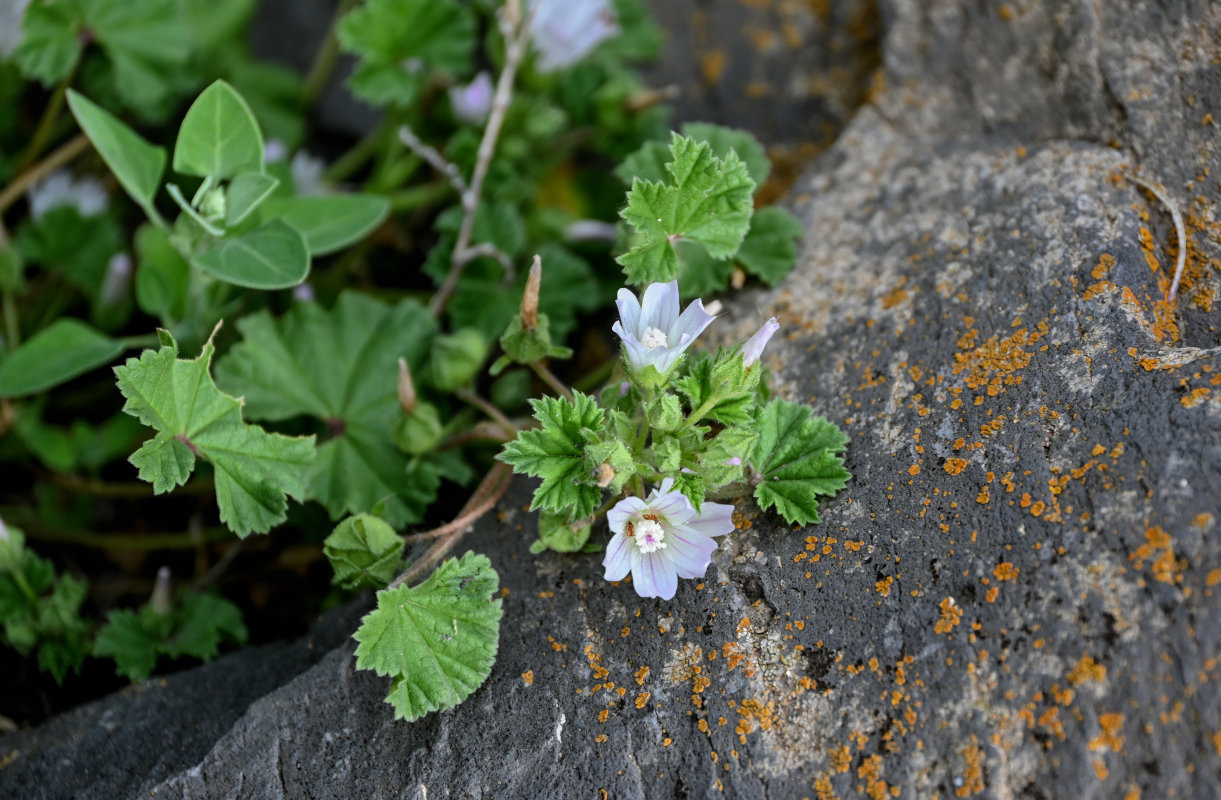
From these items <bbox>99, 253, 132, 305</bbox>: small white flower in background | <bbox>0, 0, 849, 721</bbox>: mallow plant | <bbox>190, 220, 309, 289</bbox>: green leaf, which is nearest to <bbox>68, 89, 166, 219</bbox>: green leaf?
<bbox>0, 0, 849, 721</bbox>: mallow plant

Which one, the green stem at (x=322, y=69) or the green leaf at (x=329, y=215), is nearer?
the green leaf at (x=329, y=215)

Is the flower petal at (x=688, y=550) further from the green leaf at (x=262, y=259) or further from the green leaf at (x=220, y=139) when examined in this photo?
the green leaf at (x=220, y=139)

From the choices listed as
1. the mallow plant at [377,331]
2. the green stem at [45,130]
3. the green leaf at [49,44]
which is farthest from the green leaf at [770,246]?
the green stem at [45,130]

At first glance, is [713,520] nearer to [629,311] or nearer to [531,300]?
[629,311]

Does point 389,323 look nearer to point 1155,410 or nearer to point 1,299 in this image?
point 1,299

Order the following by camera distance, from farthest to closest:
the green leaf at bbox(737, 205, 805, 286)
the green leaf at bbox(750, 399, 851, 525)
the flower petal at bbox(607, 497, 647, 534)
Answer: the green leaf at bbox(737, 205, 805, 286), the green leaf at bbox(750, 399, 851, 525), the flower petal at bbox(607, 497, 647, 534)

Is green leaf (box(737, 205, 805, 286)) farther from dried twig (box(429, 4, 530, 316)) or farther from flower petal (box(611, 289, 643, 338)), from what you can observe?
dried twig (box(429, 4, 530, 316))
